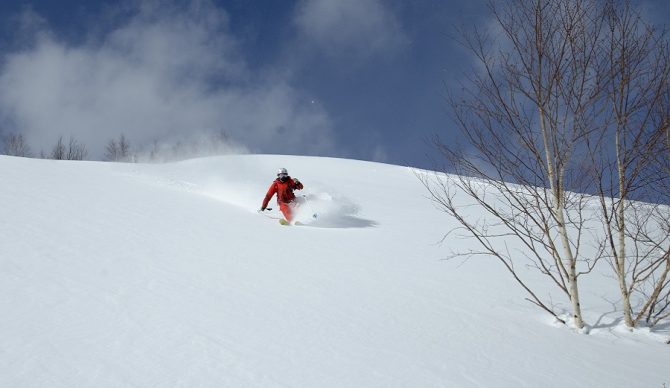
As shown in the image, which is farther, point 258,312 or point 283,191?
point 283,191

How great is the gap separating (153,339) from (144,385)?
52 cm

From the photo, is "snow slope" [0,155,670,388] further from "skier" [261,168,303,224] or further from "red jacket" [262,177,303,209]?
"red jacket" [262,177,303,209]

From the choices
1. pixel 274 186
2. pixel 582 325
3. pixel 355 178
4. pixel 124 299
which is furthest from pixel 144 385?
pixel 355 178

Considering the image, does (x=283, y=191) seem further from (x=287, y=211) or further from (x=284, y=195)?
(x=287, y=211)

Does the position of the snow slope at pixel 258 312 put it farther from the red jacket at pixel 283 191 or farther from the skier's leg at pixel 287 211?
the red jacket at pixel 283 191

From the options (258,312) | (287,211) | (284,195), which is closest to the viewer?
(258,312)

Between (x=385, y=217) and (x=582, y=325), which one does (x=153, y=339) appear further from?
(x=385, y=217)

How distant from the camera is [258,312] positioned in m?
3.29

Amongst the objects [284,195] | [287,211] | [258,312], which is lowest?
[258,312]

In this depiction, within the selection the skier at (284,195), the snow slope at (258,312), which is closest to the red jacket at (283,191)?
the skier at (284,195)

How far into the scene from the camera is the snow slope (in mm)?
2396

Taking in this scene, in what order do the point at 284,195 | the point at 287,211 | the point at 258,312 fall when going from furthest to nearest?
1. the point at 284,195
2. the point at 287,211
3. the point at 258,312

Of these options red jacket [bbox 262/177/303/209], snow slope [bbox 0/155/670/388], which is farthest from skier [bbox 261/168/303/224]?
snow slope [bbox 0/155/670/388]

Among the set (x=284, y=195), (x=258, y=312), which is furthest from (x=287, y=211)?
(x=258, y=312)
